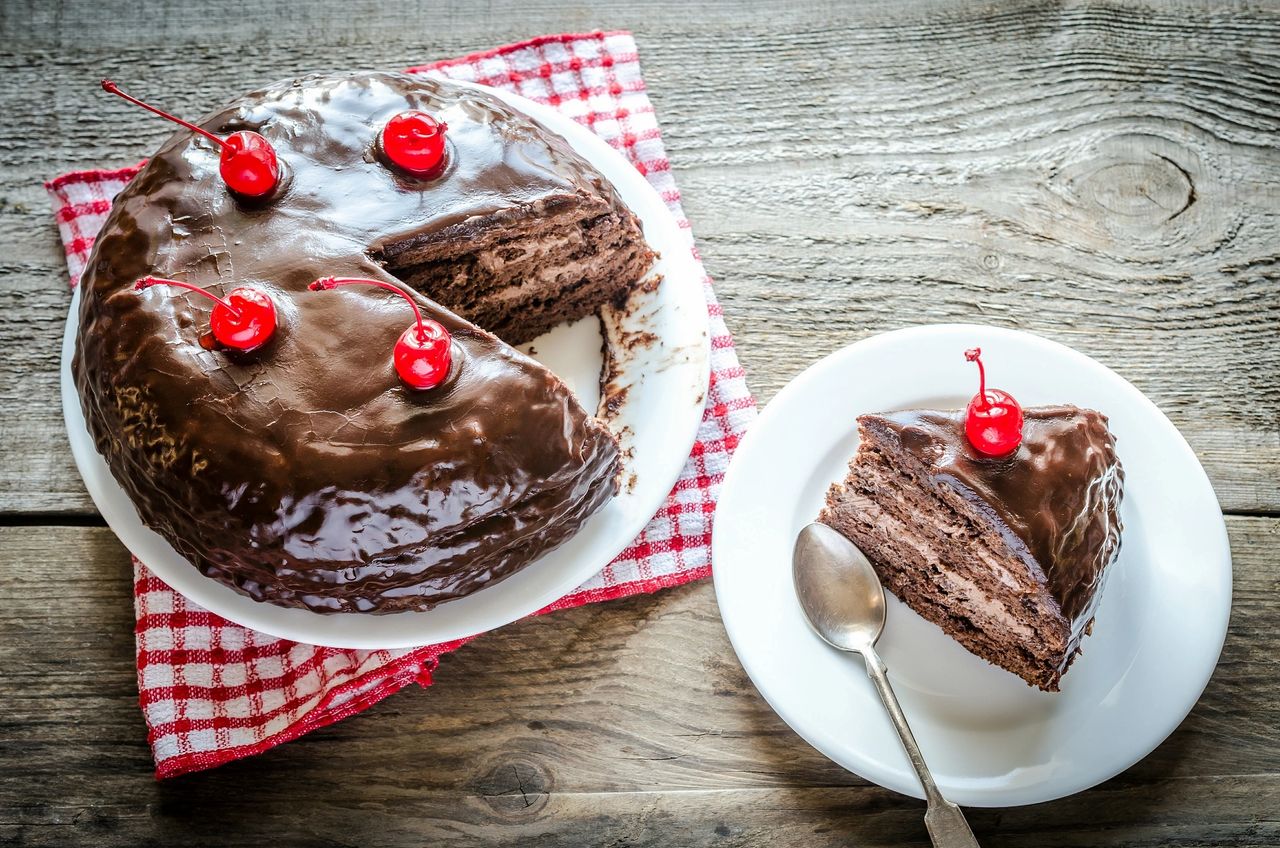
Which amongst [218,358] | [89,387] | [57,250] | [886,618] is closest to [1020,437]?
[886,618]

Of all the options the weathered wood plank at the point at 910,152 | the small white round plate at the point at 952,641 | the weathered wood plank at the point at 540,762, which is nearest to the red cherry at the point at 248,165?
the weathered wood plank at the point at 910,152

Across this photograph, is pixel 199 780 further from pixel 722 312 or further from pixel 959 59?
pixel 959 59

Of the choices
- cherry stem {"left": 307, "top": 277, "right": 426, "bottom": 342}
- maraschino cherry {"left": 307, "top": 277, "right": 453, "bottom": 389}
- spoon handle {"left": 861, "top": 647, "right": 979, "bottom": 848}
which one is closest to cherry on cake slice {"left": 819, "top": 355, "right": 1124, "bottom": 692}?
spoon handle {"left": 861, "top": 647, "right": 979, "bottom": 848}

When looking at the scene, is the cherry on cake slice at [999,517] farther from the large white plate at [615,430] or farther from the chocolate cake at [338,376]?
the chocolate cake at [338,376]

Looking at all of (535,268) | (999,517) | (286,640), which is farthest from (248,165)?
(999,517)

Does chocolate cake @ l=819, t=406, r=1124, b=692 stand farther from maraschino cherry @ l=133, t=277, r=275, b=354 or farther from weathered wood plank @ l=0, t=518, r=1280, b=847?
maraschino cherry @ l=133, t=277, r=275, b=354

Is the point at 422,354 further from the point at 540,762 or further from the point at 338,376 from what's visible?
the point at 540,762
